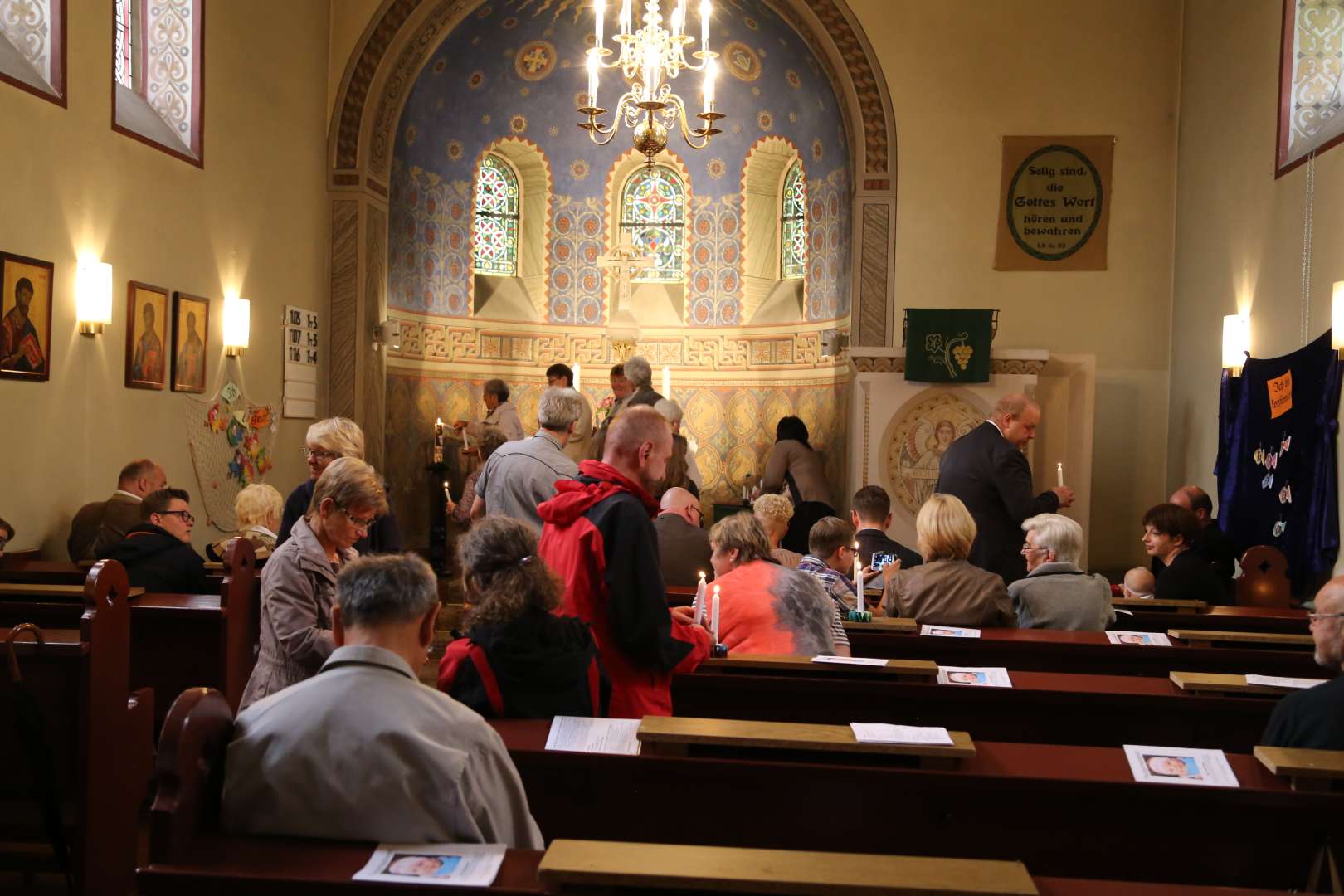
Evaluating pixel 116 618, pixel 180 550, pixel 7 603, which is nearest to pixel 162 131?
pixel 180 550

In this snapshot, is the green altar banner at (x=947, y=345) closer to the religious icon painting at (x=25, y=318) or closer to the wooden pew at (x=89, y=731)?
the religious icon painting at (x=25, y=318)

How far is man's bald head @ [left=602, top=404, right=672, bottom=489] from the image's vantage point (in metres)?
3.53

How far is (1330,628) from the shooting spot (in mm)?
3162

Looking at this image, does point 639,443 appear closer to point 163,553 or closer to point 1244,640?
point 1244,640

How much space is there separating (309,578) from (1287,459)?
20.8 ft

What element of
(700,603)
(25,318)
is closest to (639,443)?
(700,603)

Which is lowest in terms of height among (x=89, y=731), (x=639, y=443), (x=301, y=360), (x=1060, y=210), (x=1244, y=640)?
(x=89, y=731)

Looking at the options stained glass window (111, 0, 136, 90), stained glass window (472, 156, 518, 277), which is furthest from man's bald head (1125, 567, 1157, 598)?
stained glass window (472, 156, 518, 277)

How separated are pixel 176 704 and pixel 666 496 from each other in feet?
12.9

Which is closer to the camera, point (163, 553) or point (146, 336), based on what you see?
point (163, 553)

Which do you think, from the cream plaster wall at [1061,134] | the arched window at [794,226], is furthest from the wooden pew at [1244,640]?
the arched window at [794,226]

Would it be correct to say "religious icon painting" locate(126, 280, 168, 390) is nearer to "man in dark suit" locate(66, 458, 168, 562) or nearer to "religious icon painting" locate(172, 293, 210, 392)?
"religious icon painting" locate(172, 293, 210, 392)

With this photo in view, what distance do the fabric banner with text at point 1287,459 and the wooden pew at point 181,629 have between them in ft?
19.1

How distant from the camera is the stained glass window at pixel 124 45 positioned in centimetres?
812
